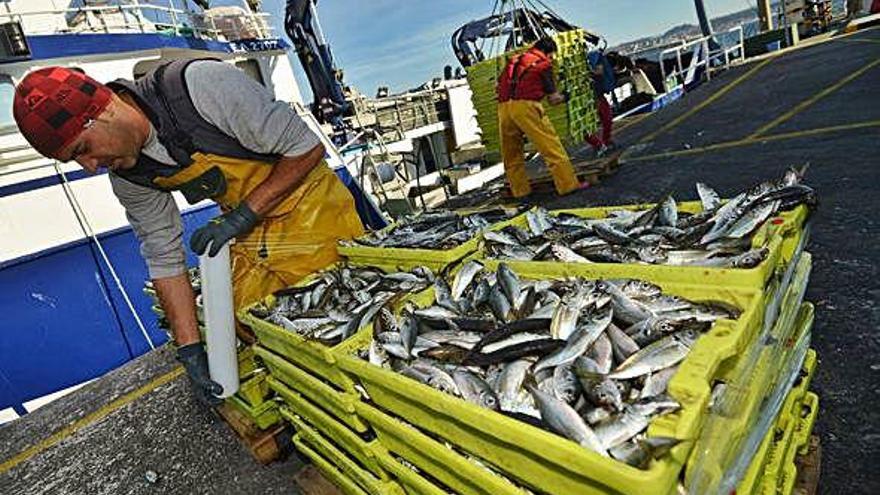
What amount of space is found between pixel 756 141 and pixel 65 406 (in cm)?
932

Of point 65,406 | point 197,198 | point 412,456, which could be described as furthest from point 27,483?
point 412,456

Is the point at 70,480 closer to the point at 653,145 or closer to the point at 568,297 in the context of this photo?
the point at 568,297

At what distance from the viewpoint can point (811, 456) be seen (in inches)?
74.0

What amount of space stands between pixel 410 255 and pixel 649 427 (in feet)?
6.00

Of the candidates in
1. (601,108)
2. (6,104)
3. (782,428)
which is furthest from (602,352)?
(601,108)

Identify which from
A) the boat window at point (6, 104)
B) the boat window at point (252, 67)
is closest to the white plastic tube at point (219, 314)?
the boat window at point (6, 104)

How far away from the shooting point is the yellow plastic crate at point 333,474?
6.92 feet

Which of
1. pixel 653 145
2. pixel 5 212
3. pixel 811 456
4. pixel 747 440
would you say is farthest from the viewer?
pixel 653 145

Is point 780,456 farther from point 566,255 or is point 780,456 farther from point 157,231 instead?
point 157,231

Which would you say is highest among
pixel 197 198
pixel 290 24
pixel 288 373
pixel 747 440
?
pixel 290 24

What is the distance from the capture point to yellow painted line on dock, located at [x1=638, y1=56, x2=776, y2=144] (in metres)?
9.70

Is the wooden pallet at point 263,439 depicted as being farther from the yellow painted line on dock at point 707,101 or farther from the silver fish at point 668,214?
the yellow painted line on dock at point 707,101

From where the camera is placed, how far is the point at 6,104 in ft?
21.3

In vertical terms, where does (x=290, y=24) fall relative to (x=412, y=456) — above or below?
above
